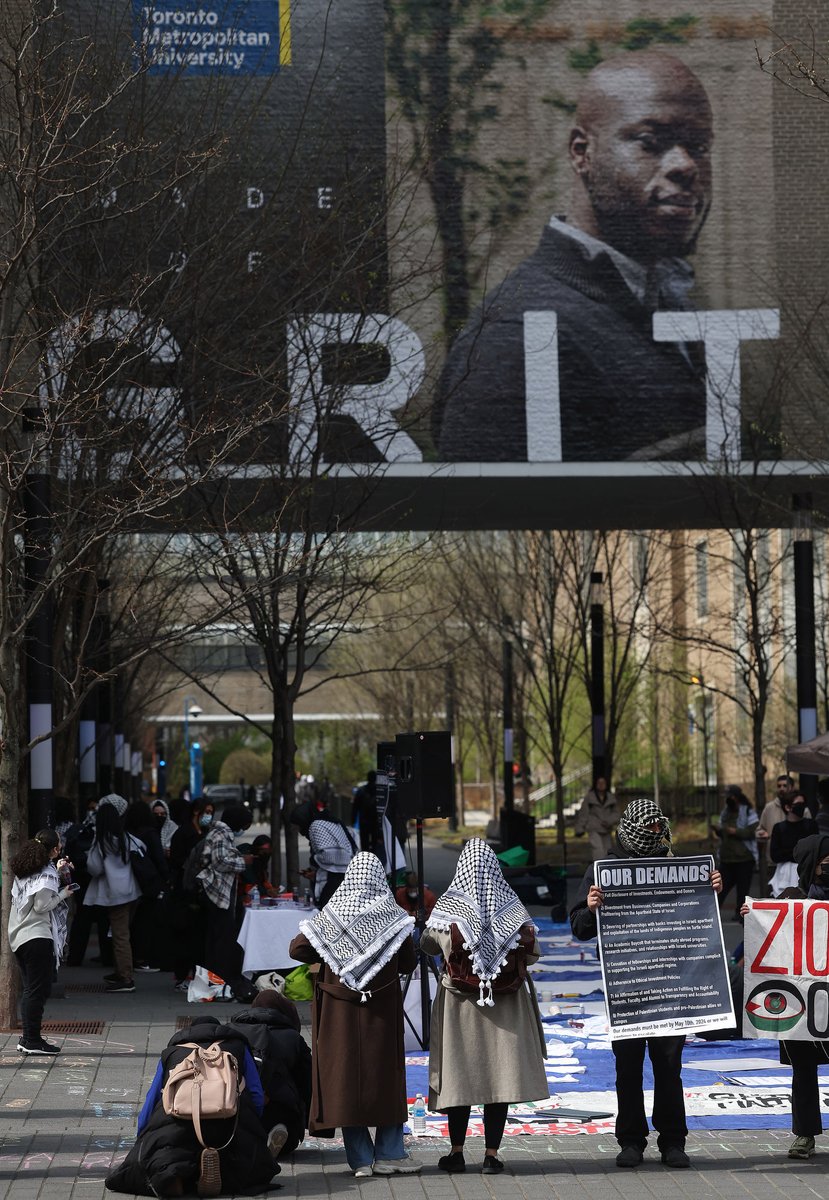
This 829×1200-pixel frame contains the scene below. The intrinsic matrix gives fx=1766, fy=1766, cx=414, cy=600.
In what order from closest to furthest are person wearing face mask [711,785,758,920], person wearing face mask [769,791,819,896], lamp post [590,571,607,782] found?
person wearing face mask [769,791,819,896], person wearing face mask [711,785,758,920], lamp post [590,571,607,782]

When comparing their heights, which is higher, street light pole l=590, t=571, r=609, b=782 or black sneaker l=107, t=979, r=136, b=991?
street light pole l=590, t=571, r=609, b=782

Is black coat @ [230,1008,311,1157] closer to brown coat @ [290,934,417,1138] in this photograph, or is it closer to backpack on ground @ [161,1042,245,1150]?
brown coat @ [290,934,417,1138]

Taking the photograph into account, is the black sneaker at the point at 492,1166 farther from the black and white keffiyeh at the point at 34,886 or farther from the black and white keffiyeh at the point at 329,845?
the black and white keffiyeh at the point at 329,845

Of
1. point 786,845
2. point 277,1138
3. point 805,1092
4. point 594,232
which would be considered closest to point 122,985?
point 786,845

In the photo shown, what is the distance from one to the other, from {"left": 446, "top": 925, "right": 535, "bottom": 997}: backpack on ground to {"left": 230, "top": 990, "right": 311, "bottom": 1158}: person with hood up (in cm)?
107

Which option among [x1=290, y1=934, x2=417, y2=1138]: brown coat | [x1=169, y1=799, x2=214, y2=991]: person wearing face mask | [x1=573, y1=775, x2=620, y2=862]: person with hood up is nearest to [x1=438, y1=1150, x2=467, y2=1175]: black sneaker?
[x1=290, y1=934, x2=417, y2=1138]: brown coat

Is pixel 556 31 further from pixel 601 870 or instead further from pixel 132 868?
pixel 601 870

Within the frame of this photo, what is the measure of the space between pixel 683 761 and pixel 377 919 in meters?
42.8

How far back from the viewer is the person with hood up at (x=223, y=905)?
15.9 metres

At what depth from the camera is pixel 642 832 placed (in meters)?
A: 9.06

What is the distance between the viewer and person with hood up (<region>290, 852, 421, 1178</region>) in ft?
29.1

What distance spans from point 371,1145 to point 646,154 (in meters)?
21.2

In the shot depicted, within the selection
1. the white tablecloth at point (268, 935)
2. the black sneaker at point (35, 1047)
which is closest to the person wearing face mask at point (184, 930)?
the white tablecloth at point (268, 935)

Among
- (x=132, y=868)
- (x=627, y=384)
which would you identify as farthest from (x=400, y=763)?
(x=627, y=384)
